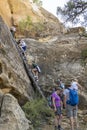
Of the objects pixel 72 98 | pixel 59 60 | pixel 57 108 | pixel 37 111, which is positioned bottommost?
pixel 37 111

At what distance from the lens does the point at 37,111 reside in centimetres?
1620

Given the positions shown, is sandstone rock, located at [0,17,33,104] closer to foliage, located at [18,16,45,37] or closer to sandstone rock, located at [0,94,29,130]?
sandstone rock, located at [0,94,29,130]

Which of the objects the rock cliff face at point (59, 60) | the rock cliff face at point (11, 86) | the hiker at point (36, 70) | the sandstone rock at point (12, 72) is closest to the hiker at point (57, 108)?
the rock cliff face at point (11, 86)

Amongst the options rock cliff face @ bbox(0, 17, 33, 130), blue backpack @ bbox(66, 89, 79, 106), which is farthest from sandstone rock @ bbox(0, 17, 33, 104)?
blue backpack @ bbox(66, 89, 79, 106)

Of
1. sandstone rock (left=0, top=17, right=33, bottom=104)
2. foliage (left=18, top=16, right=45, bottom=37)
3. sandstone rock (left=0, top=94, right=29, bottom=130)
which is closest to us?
sandstone rock (left=0, top=94, right=29, bottom=130)

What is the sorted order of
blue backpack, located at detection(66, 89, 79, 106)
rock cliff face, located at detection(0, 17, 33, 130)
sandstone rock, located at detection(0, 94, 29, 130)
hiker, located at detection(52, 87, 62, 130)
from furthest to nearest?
hiker, located at detection(52, 87, 62, 130) → blue backpack, located at detection(66, 89, 79, 106) → rock cliff face, located at detection(0, 17, 33, 130) → sandstone rock, located at detection(0, 94, 29, 130)

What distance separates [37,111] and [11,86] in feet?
4.65

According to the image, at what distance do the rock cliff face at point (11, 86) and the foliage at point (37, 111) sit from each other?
20.1 inches

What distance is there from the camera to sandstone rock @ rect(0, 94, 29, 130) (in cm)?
1267

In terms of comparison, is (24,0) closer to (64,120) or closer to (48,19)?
(48,19)

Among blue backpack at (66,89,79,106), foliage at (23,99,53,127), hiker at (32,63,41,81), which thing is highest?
blue backpack at (66,89,79,106)

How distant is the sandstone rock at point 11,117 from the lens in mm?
12672

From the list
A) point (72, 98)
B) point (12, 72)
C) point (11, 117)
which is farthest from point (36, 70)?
point (11, 117)

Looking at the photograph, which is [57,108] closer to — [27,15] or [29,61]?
[29,61]
